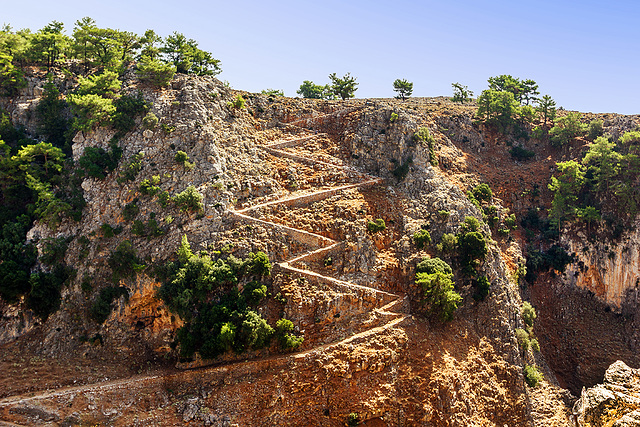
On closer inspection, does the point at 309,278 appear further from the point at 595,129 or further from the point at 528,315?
the point at 595,129

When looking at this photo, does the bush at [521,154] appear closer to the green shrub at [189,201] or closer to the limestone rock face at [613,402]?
the limestone rock face at [613,402]

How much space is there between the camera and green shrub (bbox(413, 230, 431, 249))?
4928 centimetres

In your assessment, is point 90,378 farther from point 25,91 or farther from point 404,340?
point 25,91

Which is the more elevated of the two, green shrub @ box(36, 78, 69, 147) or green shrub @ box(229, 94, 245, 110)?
green shrub @ box(229, 94, 245, 110)

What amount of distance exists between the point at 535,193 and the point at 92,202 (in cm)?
5946

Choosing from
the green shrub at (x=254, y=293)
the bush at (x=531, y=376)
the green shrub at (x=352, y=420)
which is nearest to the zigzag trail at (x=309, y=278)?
the green shrub at (x=254, y=293)

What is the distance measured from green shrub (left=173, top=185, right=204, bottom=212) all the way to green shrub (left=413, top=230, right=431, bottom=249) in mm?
24159

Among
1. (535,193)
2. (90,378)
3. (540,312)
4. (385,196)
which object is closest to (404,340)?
(385,196)

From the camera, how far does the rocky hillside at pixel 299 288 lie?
4000 centimetres

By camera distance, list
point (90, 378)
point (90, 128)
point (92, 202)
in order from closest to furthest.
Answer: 1. point (90, 378)
2. point (92, 202)
3. point (90, 128)

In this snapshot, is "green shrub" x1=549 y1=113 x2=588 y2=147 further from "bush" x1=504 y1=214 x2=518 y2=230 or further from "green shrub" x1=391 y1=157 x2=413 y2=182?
"green shrub" x1=391 y1=157 x2=413 y2=182

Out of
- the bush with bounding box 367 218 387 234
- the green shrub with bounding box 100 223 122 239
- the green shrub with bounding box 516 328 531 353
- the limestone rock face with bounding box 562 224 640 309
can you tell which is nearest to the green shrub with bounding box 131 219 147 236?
the green shrub with bounding box 100 223 122 239

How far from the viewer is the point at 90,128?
53.7 metres

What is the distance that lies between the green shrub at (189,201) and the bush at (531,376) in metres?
39.3
